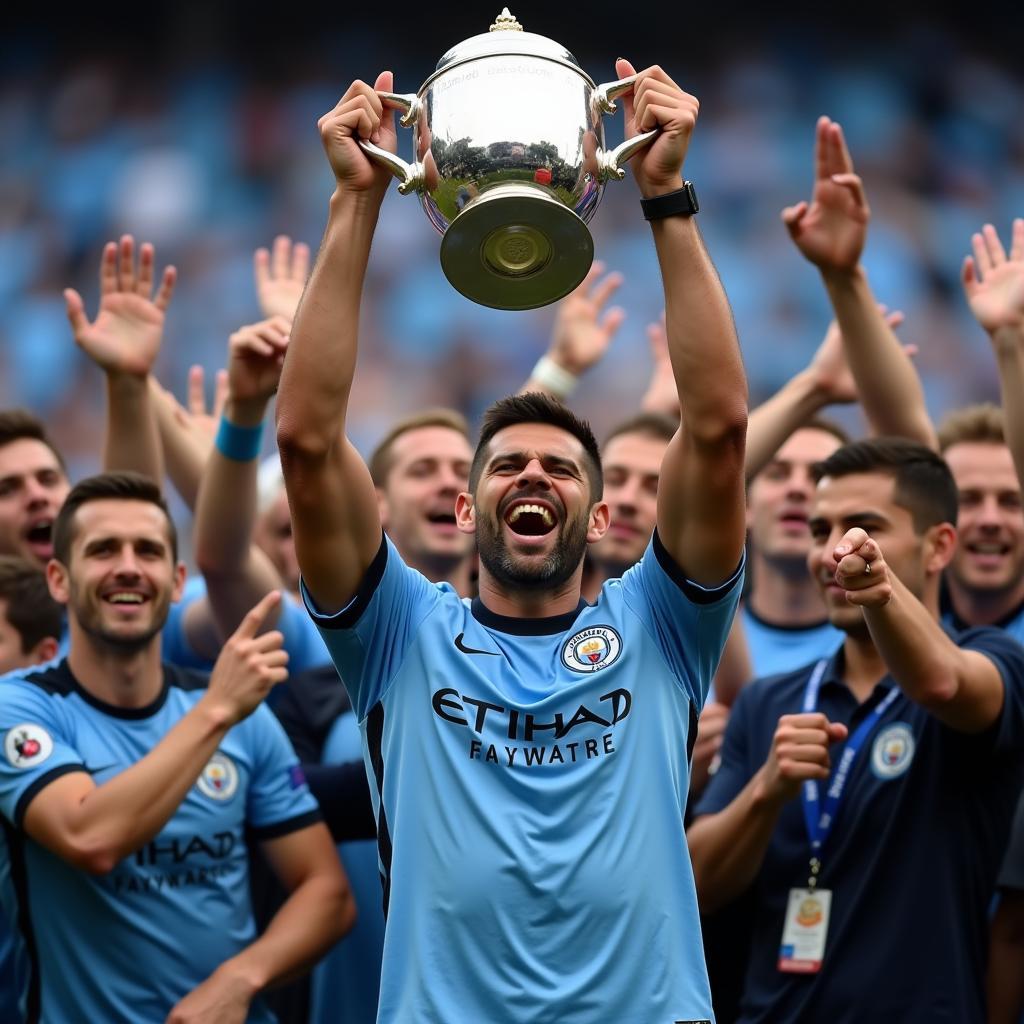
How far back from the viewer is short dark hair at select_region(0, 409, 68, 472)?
18.0ft

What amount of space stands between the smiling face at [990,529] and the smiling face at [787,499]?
50cm

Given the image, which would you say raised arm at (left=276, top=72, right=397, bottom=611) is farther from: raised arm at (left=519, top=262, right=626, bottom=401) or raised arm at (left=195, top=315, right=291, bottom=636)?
raised arm at (left=519, top=262, right=626, bottom=401)

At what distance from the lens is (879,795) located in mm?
4211

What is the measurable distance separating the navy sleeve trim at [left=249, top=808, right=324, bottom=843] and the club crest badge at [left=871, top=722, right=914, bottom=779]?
4.76 ft

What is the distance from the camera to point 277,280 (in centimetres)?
572

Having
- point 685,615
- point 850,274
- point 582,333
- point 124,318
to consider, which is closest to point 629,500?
point 582,333

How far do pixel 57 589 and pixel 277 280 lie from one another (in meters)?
1.49

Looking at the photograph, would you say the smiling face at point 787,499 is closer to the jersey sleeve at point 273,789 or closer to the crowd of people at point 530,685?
the crowd of people at point 530,685

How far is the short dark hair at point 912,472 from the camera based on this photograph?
14.5 ft

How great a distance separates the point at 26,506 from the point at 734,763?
235cm

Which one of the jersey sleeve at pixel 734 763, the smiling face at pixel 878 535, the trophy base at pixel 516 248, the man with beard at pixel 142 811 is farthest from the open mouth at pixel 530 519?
the jersey sleeve at pixel 734 763

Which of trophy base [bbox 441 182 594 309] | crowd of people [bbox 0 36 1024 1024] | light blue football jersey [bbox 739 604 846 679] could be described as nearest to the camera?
trophy base [bbox 441 182 594 309]

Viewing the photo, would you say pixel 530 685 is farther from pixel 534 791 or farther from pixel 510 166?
pixel 510 166

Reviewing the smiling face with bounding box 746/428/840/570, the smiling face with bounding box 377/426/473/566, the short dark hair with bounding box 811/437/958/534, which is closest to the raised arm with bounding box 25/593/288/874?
the smiling face with bounding box 377/426/473/566
